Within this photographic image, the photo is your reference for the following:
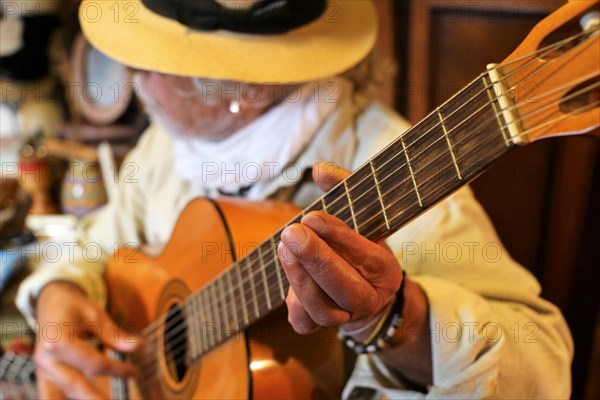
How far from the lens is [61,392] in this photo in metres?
0.87

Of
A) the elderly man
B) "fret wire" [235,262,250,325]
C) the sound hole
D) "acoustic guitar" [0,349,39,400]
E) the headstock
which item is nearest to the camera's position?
the headstock

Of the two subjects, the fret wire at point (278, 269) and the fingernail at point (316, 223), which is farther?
the fret wire at point (278, 269)

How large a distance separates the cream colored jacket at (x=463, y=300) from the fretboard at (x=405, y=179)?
15cm

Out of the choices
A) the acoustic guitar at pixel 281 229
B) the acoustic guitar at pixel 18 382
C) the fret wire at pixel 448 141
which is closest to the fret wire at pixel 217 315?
A: the acoustic guitar at pixel 281 229

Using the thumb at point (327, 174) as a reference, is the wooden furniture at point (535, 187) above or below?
below

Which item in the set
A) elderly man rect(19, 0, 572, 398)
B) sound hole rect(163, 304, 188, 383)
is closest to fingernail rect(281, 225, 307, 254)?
elderly man rect(19, 0, 572, 398)

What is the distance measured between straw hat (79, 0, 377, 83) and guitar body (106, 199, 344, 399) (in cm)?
15

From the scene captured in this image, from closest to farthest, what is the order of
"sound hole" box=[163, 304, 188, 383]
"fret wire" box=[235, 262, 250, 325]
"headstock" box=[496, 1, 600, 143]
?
"headstock" box=[496, 1, 600, 143] < "fret wire" box=[235, 262, 250, 325] < "sound hole" box=[163, 304, 188, 383]

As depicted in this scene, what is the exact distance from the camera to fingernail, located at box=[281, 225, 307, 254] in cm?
42

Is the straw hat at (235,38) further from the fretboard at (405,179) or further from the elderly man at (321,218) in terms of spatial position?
the fretboard at (405,179)

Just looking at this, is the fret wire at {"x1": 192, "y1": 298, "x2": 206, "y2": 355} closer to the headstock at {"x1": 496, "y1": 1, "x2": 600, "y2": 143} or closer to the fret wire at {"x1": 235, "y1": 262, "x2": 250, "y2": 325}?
the fret wire at {"x1": 235, "y1": 262, "x2": 250, "y2": 325}

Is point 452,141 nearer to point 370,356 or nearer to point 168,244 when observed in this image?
point 370,356

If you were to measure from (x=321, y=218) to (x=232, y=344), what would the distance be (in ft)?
0.87

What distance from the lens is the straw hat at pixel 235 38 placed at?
65 cm
